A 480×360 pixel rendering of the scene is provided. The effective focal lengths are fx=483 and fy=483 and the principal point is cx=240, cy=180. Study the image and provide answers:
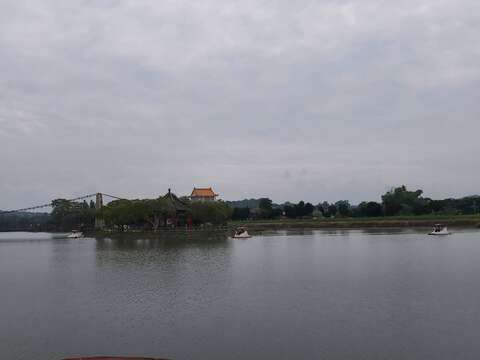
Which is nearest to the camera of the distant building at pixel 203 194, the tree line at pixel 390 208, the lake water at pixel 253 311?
the lake water at pixel 253 311

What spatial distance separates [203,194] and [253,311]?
130 m

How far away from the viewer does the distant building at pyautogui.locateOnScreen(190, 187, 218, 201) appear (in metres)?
150

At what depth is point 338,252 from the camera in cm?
4588

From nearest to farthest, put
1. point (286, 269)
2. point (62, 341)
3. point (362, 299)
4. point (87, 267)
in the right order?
1. point (62, 341)
2. point (362, 299)
3. point (286, 269)
4. point (87, 267)

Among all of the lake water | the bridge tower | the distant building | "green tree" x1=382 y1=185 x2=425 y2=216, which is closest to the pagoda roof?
the distant building

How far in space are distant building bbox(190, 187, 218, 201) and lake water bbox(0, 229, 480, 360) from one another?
112507 mm

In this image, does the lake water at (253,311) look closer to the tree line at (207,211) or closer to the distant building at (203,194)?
the tree line at (207,211)

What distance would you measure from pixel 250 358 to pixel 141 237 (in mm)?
73213

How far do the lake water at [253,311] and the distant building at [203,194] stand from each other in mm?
112507

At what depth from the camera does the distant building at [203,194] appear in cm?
Result: 14975

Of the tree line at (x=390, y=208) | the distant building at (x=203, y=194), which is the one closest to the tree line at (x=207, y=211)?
the tree line at (x=390, y=208)

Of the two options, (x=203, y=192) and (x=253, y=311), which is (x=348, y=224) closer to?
(x=203, y=192)

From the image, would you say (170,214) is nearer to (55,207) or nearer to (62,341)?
(55,207)

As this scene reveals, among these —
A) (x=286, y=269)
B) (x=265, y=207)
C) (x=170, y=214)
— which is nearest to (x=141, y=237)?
(x=170, y=214)
